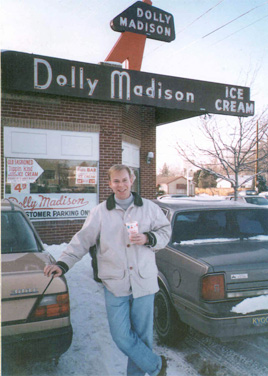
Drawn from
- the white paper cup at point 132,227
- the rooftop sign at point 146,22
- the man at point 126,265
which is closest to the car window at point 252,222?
the man at point 126,265

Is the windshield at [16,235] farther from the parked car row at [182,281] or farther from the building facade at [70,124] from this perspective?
the building facade at [70,124]

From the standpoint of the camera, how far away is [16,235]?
139 inches

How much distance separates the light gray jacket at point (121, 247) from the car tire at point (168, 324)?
3.63ft

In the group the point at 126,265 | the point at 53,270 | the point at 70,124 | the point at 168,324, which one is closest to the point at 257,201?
the point at 70,124

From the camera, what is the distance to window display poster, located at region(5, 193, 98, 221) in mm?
8164

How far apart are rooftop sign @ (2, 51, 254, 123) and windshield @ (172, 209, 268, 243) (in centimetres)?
439

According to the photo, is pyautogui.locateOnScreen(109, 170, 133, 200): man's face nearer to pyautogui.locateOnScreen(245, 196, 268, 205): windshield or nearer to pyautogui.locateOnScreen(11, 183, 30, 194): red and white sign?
pyautogui.locateOnScreen(11, 183, 30, 194): red and white sign

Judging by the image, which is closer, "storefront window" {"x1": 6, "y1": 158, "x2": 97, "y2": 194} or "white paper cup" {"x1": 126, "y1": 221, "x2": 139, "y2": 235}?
"white paper cup" {"x1": 126, "y1": 221, "x2": 139, "y2": 235}

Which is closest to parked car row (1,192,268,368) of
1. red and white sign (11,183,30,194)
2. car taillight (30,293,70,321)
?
car taillight (30,293,70,321)

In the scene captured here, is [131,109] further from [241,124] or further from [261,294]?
[261,294]

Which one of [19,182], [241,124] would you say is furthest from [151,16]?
[19,182]

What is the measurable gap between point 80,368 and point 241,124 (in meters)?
9.61

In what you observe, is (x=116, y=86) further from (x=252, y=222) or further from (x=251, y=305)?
(x=251, y=305)

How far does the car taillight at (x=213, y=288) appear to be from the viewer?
10.2 feet
